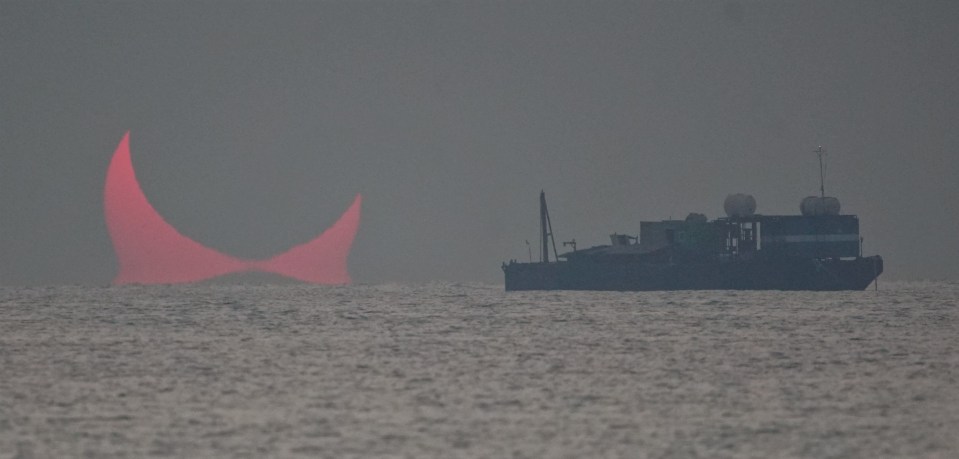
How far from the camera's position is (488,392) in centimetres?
4216

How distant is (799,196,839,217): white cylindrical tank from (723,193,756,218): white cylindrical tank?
7.63m

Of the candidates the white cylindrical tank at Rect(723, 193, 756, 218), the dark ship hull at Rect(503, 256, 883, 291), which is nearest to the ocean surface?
the dark ship hull at Rect(503, 256, 883, 291)

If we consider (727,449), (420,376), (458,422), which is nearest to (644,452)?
(727,449)

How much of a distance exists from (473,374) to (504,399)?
8643 mm

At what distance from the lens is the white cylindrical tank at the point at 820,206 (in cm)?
16900

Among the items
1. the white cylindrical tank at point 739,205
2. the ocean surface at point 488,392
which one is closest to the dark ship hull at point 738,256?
the white cylindrical tank at point 739,205

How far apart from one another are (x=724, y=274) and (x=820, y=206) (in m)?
13.8

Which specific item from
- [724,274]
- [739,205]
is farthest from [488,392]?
[739,205]

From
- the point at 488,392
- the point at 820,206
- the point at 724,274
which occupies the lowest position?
the point at 488,392

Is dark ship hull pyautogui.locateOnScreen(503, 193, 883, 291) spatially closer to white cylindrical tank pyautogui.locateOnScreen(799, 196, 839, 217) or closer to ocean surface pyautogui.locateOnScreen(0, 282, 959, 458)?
white cylindrical tank pyautogui.locateOnScreen(799, 196, 839, 217)

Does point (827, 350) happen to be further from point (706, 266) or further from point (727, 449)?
point (706, 266)

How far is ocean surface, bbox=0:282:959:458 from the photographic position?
31.2 m

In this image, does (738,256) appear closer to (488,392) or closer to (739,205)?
(739,205)

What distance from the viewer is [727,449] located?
3016cm
